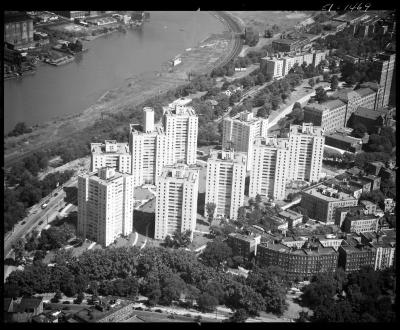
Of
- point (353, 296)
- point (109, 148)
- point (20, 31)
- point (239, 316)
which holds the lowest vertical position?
point (239, 316)

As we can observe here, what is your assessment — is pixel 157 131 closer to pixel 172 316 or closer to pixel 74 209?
pixel 74 209

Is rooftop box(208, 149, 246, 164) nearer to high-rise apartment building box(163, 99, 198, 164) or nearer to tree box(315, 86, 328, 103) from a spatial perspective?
high-rise apartment building box(163, 99, 198, 164)

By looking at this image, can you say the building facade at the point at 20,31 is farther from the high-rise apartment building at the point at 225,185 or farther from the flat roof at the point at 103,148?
the high-rise apartment building at the point at 225,185

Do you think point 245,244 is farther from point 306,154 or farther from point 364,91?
point 364,91

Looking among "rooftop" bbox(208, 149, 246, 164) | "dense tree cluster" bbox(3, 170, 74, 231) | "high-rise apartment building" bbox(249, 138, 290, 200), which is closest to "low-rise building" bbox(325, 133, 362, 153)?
"high-rise apartment building" bbox(249, 138, 290, 200)

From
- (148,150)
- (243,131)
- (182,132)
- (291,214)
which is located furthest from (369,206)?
(148,150)
